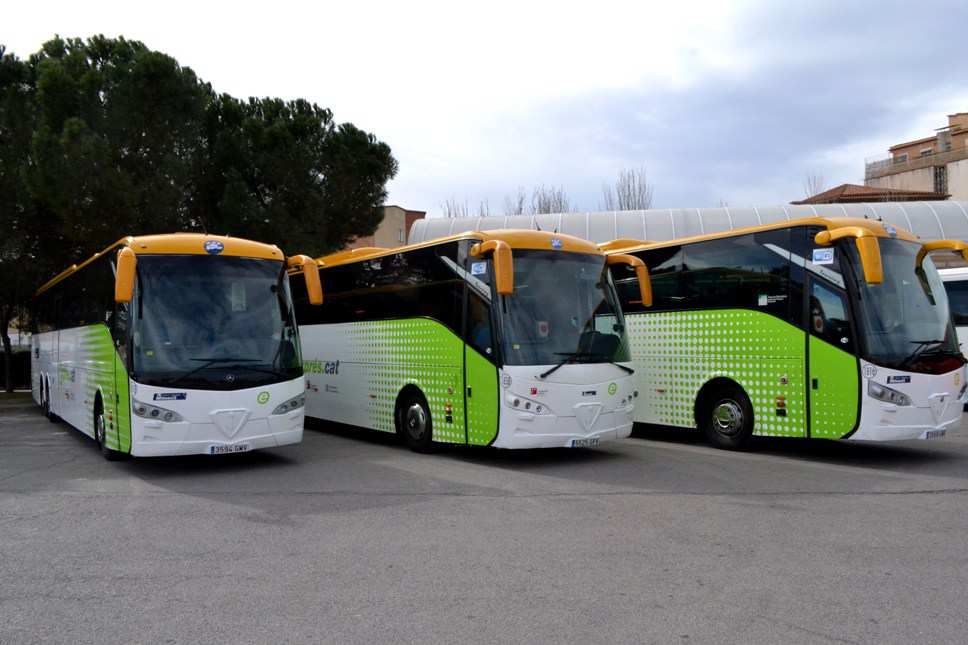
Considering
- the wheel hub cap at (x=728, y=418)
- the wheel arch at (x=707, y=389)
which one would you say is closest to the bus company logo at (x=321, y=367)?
the wheel arch at (x=707, y=389)

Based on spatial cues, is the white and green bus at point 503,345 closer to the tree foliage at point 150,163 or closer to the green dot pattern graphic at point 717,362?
the green dot pattern graphic at point 717,362

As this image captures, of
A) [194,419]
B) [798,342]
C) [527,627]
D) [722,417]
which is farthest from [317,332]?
[527,627]

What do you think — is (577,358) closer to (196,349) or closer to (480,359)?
(480,359)

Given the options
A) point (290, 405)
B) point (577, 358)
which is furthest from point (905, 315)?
point (290, 405)

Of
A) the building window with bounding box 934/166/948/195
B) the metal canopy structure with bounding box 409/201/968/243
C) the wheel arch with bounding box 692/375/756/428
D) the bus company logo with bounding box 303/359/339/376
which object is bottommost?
the wheel arch with bounding box 692/375/756/428

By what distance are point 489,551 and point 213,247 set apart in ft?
20.9

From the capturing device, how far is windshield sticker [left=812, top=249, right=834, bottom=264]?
11195 mm

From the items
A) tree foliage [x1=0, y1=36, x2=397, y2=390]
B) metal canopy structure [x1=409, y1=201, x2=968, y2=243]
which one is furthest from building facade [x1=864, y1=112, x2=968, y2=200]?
tree foliage [x1=0, y1=36, x2=397, y2=390]

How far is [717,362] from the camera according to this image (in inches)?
501

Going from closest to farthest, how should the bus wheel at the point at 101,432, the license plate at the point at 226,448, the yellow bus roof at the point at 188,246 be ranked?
the license plate at the point at 226,448 < the yellow bus roof at the point at 188,246 < the bus wheel at the point at 101,432

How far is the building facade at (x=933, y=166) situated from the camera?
6172 cm

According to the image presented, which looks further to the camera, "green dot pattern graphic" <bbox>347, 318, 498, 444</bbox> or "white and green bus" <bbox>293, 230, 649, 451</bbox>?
"green dot pattern graphic" <bbox>347, 318, 498, 444</bbox>

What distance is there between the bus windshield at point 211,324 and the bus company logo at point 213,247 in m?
0.08

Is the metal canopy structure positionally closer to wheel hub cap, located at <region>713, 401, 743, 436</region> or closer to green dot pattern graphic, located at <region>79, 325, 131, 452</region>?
wheel hub cap, located at <region>713, 401, 743, 436</region>
